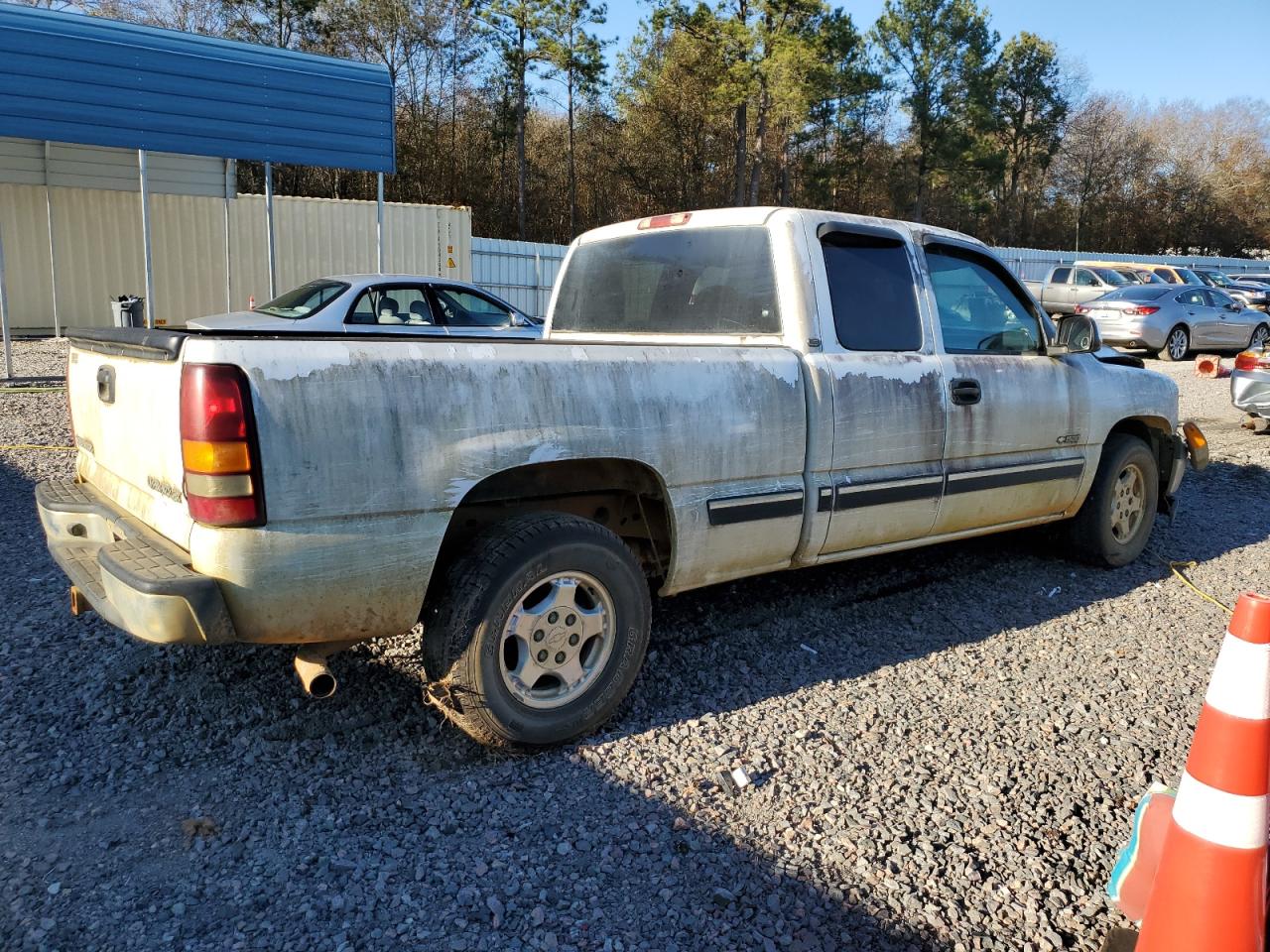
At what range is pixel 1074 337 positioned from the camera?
509cm

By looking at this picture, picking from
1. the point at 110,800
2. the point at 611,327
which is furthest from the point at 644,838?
the point at 611,327

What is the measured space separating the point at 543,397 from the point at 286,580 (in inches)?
39.2

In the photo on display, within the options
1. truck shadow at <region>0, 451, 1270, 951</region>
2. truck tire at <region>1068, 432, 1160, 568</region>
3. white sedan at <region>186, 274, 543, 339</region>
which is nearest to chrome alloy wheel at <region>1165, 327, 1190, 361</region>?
white sedan at <region>186, 274, 543, 339</region>

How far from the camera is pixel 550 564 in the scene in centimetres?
315

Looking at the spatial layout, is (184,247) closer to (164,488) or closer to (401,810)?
(164,488)

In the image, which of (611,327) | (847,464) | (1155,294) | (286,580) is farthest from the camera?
(1155,294)

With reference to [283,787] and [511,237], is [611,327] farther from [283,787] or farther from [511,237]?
[511,237]

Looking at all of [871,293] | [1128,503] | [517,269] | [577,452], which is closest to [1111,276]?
[517,269]

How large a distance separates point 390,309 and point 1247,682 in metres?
9.26

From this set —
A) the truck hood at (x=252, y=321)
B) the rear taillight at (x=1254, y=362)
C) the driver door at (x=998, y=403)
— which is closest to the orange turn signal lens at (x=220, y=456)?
the driver door at (x=998, y=403)

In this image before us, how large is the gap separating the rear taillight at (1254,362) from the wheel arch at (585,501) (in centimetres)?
966

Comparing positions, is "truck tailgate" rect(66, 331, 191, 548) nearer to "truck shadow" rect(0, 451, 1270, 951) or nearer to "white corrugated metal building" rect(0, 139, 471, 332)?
"truck shadow" rect(0, 451, 1270, 951)

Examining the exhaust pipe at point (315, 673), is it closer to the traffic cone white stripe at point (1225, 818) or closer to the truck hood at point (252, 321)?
the traffic cone white stripe at point (1225, 818)

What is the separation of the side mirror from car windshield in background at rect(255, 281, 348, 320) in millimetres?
7371
